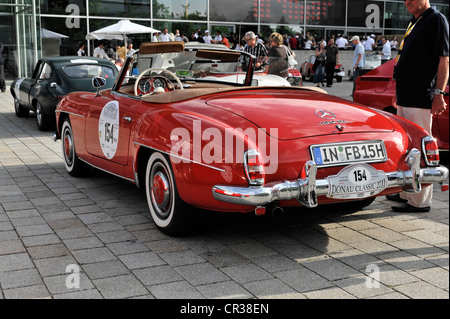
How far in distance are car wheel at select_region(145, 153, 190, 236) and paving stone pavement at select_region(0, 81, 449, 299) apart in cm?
11

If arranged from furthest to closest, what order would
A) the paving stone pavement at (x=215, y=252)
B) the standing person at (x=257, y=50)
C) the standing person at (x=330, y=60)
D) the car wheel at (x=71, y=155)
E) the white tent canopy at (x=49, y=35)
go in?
the white tent canopy at (x=49, y=35) < the standing person at (x=330, y=60) < the standing person at (x=257, y=50) < the car wheel at (x=71, y=155) < the paving stone pavement at (x=215, y=252)

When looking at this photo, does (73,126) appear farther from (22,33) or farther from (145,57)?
(22,33)

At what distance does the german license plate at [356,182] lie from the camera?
12.6 ft

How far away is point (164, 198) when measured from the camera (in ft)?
14.5

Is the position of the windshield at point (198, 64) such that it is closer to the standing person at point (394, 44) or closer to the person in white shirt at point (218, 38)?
the person in white shirt at point (218, 38)

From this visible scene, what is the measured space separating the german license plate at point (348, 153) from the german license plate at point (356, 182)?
65mm

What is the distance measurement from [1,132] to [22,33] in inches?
538

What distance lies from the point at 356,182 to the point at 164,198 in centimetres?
148

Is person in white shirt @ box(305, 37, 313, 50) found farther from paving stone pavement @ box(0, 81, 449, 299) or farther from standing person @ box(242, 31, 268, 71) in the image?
paving stone pavement @ box(0, 81, 449, 299)

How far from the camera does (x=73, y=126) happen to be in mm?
6289

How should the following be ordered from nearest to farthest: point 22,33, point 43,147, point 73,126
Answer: point 73,126, point 43,147, point 22,33

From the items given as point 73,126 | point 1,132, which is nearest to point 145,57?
point 73,126

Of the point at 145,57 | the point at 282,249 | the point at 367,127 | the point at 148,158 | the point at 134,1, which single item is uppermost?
the point at 134,1

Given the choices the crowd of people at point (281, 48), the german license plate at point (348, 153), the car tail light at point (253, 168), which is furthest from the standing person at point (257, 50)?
the car tail light at point (253, 168)
